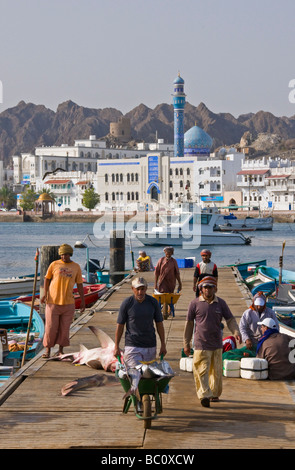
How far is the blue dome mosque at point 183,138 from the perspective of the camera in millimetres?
141125

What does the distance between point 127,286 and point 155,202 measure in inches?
Result: 4341

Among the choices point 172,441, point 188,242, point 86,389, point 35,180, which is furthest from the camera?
point 35,180

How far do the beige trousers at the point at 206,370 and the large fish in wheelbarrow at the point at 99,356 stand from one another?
5.81 ft

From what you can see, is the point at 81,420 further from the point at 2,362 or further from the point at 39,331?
the point at 39,331

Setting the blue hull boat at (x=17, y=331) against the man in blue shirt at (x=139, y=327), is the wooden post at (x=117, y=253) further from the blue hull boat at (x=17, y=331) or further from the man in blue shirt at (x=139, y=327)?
the man in blue shirt at (x=139, y=327)

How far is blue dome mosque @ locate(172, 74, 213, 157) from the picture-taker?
141m

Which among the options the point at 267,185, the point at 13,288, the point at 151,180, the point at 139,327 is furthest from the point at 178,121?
the point at 139,327

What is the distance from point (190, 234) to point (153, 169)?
67.7 metres

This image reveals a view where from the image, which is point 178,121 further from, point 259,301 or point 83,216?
point 259,301

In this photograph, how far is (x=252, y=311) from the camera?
11852 mm

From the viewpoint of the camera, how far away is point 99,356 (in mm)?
11672

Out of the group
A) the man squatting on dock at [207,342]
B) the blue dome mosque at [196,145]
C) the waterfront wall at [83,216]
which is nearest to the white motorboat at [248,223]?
the waterfront wall at [83,216]

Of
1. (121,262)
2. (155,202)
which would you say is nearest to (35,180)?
(155,202)

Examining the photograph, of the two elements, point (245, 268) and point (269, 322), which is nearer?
point (269, 322)
